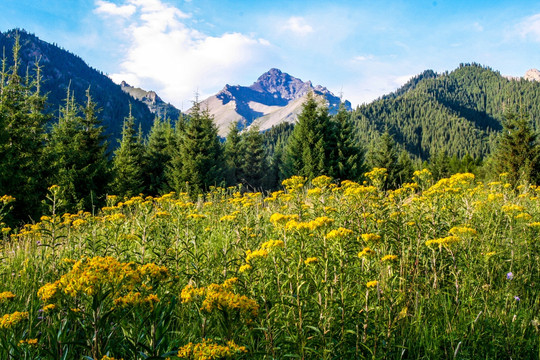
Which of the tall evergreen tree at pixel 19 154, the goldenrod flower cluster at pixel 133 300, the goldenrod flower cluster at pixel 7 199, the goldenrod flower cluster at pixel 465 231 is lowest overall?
the goldenrod flower cluster at pixel 133 300

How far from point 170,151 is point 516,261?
25.7 meters

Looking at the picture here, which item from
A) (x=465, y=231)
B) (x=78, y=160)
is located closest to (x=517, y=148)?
(x=465, y=231)

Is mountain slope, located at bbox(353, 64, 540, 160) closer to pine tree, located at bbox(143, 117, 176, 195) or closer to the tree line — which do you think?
the tree line

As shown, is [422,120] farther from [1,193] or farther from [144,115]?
→ [1,193]

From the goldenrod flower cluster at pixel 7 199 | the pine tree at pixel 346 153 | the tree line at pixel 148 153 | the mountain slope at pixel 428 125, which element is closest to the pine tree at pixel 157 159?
the tree line at pixel 148 153

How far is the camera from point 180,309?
9.08 feet

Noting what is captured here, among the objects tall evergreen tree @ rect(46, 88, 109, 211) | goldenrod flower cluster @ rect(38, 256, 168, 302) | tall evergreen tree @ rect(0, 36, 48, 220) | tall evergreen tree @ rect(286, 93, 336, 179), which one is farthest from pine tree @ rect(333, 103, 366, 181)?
goldenrod flower cluster @ rect(38, 256, 168, 302)

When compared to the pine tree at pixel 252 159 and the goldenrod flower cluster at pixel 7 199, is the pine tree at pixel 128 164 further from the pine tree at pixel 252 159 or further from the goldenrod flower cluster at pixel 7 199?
the goldenrod flower cluster at pixel 7 199

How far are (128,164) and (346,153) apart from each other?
696 inches

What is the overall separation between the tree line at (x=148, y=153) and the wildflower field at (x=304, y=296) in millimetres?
4679

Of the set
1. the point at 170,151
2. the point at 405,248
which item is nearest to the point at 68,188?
the point at 170,151

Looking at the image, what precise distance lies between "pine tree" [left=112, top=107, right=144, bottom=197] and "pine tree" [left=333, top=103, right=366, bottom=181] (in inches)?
618

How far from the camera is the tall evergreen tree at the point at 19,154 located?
434 inches

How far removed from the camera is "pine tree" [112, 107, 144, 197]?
20.0 meters
